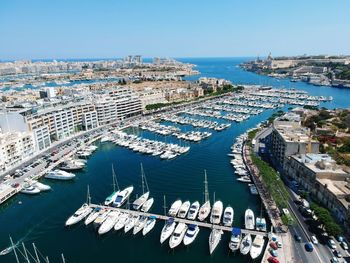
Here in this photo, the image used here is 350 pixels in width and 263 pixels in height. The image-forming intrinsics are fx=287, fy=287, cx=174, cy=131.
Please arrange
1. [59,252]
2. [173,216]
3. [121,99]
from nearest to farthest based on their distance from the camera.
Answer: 1. [59,252]
2. [173,216]
3. [121,99]

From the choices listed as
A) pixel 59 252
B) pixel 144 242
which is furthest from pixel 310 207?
pixel 59 252

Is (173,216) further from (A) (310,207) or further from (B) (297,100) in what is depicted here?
(B) (297,100)

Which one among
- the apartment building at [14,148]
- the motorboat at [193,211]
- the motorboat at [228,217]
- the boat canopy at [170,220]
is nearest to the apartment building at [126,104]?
the apartment building at [14,148]

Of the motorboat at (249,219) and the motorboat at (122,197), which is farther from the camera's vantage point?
the motorboat at (122,197)

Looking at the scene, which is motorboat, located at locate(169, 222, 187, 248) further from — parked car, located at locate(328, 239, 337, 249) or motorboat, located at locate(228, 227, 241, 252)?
parked car, located at locate(328, 239, 337, 249)

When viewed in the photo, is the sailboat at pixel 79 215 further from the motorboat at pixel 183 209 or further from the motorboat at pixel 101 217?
the motorboat at pixel 183 209

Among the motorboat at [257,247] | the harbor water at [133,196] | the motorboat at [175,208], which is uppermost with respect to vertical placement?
the motorboat at [257,247]

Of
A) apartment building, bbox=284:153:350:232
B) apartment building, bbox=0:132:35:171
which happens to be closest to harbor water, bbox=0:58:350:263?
apartment building, bbox=284:153:350:232
